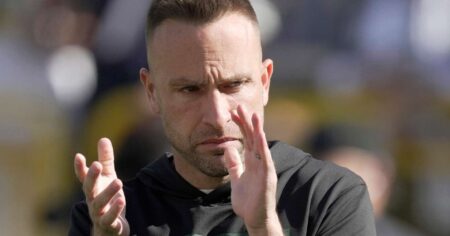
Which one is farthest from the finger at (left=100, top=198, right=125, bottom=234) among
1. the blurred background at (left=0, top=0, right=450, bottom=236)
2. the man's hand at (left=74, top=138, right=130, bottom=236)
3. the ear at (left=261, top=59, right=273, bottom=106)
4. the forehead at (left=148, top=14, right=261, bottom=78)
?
the blurred background at (left=0, top=0, right=450, bottom=236)

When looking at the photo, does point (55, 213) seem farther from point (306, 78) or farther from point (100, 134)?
point (306, 78)

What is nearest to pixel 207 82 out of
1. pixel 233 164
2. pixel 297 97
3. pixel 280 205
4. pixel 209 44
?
pixel 209 44

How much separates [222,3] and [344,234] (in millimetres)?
861

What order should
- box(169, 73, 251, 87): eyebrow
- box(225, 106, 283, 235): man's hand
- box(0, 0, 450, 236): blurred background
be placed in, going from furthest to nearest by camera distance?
box(0, 0, 450, 236): blurred background < box(169, 73, 251, 87): eyebrow < box(225, 106, 283, 235): man's hand

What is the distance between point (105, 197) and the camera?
3.97m

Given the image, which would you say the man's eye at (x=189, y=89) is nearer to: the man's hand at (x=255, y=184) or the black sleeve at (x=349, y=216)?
the man's hand at (x=255, y=184)

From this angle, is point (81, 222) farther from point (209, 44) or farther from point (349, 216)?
point (349, 216)

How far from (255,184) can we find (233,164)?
18 cm

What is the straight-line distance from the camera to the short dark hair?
433 cm

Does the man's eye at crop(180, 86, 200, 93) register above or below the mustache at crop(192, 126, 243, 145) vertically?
above

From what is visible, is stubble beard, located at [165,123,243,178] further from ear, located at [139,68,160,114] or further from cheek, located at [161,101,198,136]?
ear, located at [139,68,160,114]

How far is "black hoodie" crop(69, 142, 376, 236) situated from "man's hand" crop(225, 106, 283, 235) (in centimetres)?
24

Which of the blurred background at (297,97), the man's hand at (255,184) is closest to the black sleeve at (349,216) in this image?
the man's hand at (255,184)

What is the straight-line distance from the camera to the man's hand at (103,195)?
3967mm
